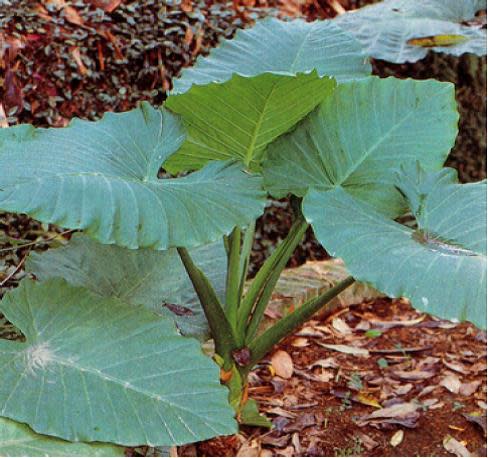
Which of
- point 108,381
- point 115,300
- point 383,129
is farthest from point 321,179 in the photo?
point 108,381

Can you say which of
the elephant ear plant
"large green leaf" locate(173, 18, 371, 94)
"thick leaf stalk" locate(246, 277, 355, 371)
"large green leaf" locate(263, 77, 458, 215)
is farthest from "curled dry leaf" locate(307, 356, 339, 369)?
"large green leaf" locate(173, 18, 371, 94)

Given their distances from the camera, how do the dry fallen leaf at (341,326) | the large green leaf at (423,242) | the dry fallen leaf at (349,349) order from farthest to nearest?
the dry fallen leaf at (341,326), the dry fallen leaf at (349,349), the large green leaf at (423,242)

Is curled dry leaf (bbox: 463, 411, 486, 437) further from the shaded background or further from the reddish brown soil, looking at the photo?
the shaded background

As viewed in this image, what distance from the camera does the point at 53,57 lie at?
2.34 metres

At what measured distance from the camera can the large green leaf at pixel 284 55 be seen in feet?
5.94

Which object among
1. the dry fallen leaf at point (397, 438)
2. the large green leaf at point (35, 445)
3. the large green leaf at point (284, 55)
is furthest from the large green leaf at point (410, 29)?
the large green leaf at point (35, 445)

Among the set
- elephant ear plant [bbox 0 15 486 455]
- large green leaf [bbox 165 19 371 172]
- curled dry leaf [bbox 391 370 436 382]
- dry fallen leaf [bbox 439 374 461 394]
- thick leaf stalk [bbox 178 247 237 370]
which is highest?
large green leaf [bbox 165 19 371 172]

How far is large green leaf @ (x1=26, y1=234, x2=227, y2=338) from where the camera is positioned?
1.59m

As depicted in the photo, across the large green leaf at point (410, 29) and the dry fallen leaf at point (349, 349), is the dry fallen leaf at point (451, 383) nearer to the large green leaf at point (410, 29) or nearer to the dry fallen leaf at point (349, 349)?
the dry fallen leaf at point (349, 349)

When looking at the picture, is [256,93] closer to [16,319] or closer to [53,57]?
[16,319]

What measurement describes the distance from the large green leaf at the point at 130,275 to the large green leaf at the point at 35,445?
0.46 meters

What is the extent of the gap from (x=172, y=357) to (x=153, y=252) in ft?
1.49

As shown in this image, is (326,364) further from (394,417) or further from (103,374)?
(103,374)

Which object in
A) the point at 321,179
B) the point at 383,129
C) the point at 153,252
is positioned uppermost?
the point at 383,129
